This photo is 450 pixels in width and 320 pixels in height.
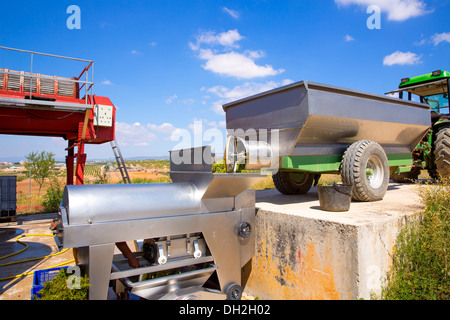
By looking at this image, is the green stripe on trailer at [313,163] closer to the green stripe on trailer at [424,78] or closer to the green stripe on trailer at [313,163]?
the green stripe on trailer at [313,163]

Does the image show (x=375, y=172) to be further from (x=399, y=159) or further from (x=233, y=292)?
(x=233, y=292)

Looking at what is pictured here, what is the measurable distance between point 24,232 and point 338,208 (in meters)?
7.97

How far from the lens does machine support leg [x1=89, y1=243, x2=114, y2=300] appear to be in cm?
253

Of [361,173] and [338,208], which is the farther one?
[361,173]

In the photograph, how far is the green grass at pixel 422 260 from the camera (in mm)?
3207

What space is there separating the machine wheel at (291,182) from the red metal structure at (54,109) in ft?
17.0

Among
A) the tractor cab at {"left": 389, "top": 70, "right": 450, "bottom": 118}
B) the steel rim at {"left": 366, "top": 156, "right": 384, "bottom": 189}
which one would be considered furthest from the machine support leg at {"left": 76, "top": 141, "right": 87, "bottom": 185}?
the tractor cab at {"left": 389, "top": 70, "right": 450, "bottom": 118}

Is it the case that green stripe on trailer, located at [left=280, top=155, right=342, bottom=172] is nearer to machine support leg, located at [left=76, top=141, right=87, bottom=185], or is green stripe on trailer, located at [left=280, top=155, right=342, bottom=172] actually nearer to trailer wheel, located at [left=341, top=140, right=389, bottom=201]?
trailer wheel, located at [left=341, top=140, right=389, bottom=201]

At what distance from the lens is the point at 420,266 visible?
3.47 metres

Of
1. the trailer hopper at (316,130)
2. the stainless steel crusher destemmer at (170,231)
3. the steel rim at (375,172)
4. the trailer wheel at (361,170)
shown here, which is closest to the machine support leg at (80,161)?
the trailer hopper at (316,130)

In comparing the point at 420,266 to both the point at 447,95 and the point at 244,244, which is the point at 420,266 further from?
the point at 447,95

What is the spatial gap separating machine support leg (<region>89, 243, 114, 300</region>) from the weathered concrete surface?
2149mm
